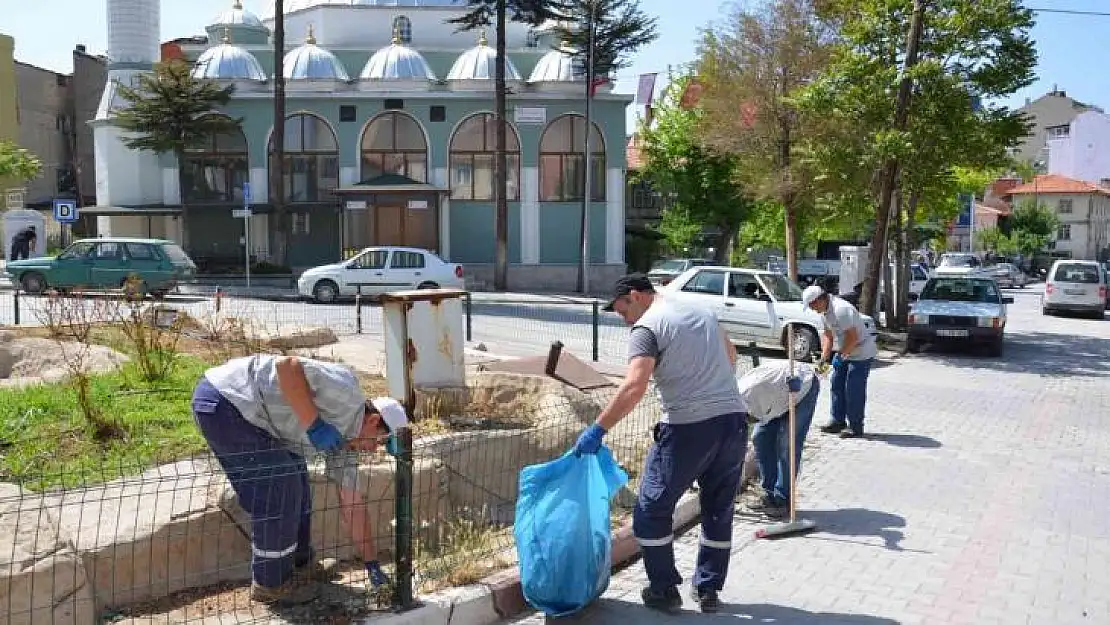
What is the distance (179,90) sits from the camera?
33.4 metres

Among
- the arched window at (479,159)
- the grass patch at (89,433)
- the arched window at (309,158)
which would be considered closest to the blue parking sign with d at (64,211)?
the arched window at (309,158)

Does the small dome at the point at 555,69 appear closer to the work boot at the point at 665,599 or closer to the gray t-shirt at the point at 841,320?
the gray t-shirt at the point at 841,320

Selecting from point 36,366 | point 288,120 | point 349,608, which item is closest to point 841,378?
point 349,608

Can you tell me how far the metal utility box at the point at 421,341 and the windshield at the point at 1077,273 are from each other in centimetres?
2833

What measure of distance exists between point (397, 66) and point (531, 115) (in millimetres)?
5787

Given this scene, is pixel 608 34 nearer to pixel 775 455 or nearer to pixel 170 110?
pixel 170 110

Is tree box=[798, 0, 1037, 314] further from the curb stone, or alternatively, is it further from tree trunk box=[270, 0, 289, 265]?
tree trunk box=[270, 0, 289, 265]

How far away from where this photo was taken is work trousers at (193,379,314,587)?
4816mm

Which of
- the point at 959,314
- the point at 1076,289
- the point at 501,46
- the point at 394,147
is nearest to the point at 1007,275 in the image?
the point at 1076,289

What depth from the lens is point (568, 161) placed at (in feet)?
122

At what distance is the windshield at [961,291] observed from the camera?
2062 centimetres

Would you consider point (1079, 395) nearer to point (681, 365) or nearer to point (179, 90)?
point (681, 365)

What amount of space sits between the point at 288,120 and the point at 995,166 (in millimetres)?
24938

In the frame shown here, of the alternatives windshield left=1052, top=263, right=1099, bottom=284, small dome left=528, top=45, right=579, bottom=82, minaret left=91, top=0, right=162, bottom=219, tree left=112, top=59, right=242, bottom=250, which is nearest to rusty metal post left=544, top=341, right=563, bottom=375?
windshield left=1052, top=263, right=1099, bottom=284
